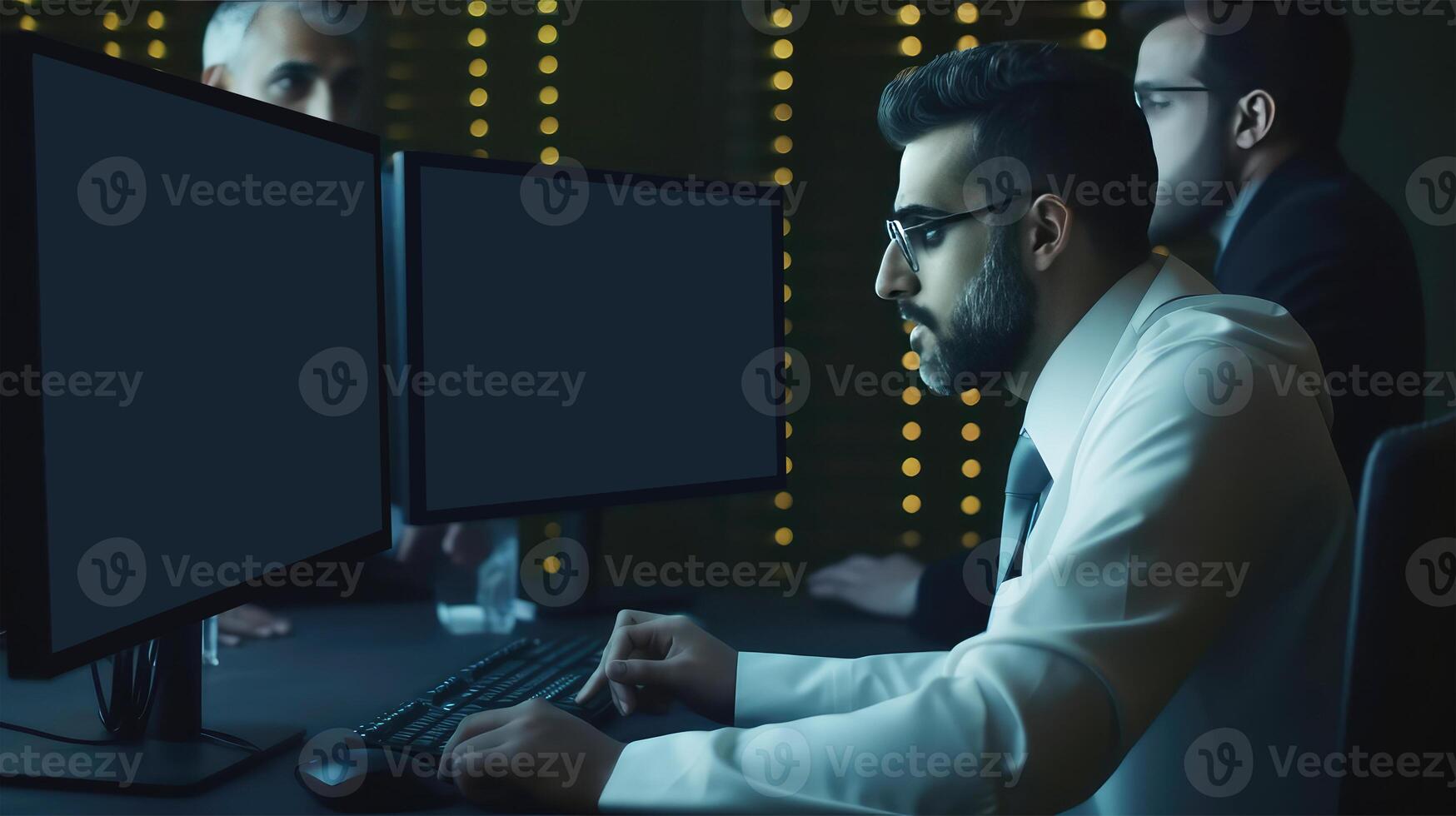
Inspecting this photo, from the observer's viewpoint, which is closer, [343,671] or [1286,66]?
[343,671]

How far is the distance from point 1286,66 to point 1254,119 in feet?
0.37

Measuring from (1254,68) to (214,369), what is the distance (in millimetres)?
1499

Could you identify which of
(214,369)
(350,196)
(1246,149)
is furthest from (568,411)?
(1246,149)

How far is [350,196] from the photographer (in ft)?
3.42

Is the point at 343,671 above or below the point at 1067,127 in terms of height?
below
